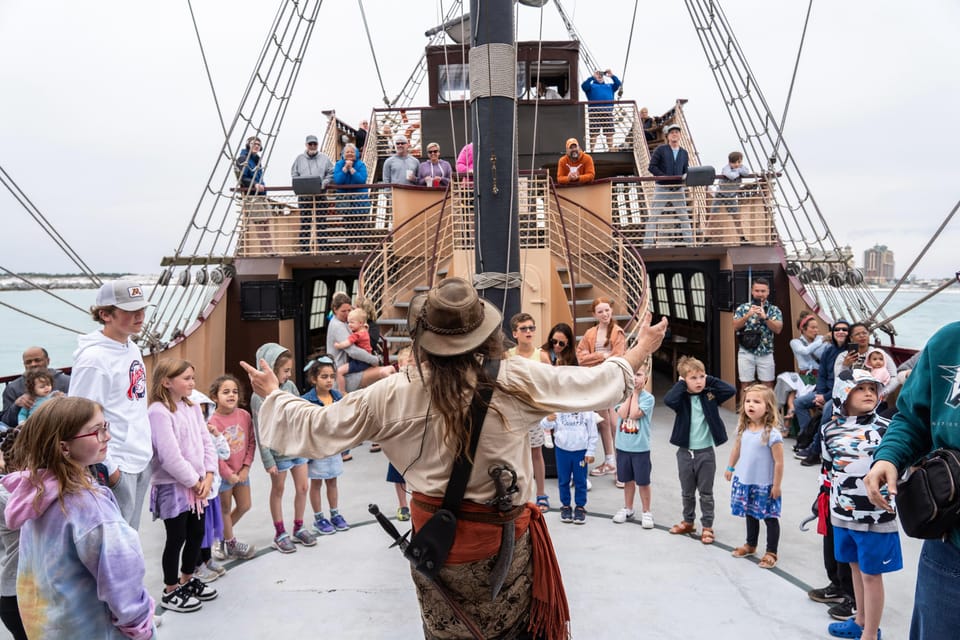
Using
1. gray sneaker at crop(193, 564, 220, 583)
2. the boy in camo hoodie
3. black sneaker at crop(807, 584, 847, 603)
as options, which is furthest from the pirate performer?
gray sneaker at crop(193, 564, 220, 583)

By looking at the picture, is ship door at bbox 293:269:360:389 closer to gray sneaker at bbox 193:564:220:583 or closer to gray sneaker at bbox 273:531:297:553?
gray sneaker at bbox 273:531:297:553

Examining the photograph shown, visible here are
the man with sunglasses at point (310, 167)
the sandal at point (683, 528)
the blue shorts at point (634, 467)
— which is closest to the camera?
the sandal at point (683, 528)

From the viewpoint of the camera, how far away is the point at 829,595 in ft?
11.4

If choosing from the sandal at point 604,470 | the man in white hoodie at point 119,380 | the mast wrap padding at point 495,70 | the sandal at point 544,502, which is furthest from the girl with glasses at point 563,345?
the man in white hoodie at point 119,380

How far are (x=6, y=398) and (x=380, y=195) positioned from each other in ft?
18.9

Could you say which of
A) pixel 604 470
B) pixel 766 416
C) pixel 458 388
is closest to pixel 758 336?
pixel 604 470

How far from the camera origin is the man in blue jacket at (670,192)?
919 cm

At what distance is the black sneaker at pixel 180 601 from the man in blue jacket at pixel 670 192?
23.4ft

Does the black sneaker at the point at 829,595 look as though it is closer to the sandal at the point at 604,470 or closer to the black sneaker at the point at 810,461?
the sandal at the point at 604,470

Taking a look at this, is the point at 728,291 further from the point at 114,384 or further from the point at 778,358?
the point at 114,384

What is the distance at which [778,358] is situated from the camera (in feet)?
28.8

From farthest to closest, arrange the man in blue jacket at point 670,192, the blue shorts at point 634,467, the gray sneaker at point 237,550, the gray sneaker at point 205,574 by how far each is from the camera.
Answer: the man in blue jacket at point 670,192, the blue shorts at point 634,467, the gray sneaker at point 237,550, the gray sneaker at point 205,574

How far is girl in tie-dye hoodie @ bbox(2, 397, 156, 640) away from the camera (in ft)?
6.40

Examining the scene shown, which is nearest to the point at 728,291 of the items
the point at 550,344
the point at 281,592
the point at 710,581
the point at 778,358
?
the point at 778,358
